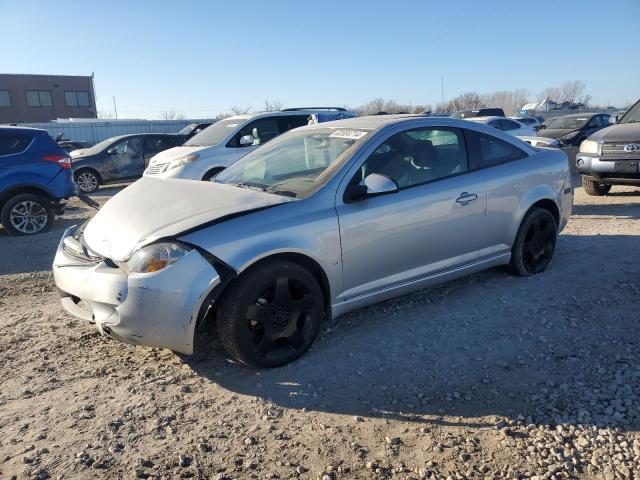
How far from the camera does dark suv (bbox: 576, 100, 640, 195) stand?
845 cm

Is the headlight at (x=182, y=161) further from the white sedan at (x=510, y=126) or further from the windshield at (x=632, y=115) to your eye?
the white sedan at (x=510, y=126)

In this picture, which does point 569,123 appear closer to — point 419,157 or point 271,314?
point 419,157

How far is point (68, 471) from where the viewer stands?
101 inches

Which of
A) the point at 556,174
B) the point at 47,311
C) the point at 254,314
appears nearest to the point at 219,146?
the point at 47,311

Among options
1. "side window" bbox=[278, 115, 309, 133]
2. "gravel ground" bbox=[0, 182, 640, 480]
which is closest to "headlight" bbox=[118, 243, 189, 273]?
"gravel ground" bbox=[0, 182, 640, 480]

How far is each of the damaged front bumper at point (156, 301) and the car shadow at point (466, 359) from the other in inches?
18.5

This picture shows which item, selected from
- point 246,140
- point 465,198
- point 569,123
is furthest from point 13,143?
point 569,123

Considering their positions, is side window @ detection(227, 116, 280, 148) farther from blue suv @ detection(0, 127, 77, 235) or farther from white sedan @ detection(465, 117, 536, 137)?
white sedan @ detection(465, 117, 536, 137)

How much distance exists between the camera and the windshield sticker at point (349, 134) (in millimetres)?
4141

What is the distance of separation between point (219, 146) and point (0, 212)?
3.64m

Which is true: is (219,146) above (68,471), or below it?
above

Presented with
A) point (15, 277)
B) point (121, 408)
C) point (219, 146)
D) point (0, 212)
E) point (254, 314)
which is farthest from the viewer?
point (219, 146)

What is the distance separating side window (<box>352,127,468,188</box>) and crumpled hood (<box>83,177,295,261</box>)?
841mm

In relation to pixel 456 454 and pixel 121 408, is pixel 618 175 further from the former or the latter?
pixel 121 408
